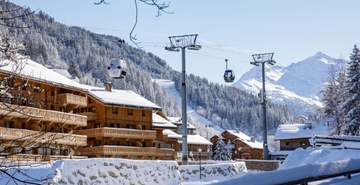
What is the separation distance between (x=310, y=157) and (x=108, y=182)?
10.7 meters

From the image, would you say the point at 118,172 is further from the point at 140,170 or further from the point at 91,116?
the point at 91,116

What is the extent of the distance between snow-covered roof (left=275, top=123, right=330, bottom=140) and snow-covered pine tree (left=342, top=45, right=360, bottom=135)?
3664 centimetres

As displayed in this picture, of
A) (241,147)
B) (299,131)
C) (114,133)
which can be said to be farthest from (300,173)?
(241,147)

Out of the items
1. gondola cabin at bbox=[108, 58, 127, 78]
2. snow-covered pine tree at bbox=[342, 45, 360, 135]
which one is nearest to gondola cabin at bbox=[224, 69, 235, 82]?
gondola cabin at bbox=[108, 58, 127, 78]

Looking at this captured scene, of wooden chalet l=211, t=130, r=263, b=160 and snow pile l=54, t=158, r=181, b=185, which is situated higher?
snow pile l=54, t=158, r=181, b=185

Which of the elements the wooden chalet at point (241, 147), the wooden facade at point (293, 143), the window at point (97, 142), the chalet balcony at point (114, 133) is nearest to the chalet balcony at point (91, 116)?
the chalet balcony at point (114, 133)

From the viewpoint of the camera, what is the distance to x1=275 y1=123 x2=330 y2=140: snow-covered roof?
87062 millimetres

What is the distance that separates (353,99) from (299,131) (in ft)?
133

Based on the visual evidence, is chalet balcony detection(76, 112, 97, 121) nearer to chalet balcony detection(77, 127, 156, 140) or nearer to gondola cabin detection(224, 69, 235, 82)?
chalet balcony detection(77, 127, 156, 140)

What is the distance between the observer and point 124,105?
53969 mm

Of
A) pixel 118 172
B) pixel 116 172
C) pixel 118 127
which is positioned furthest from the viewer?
pixel 118 127

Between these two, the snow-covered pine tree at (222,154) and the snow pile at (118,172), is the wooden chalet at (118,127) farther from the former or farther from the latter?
the snow-covered pine tree at (222,154)

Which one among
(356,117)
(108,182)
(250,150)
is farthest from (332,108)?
(250,150)

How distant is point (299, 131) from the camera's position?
291ft
